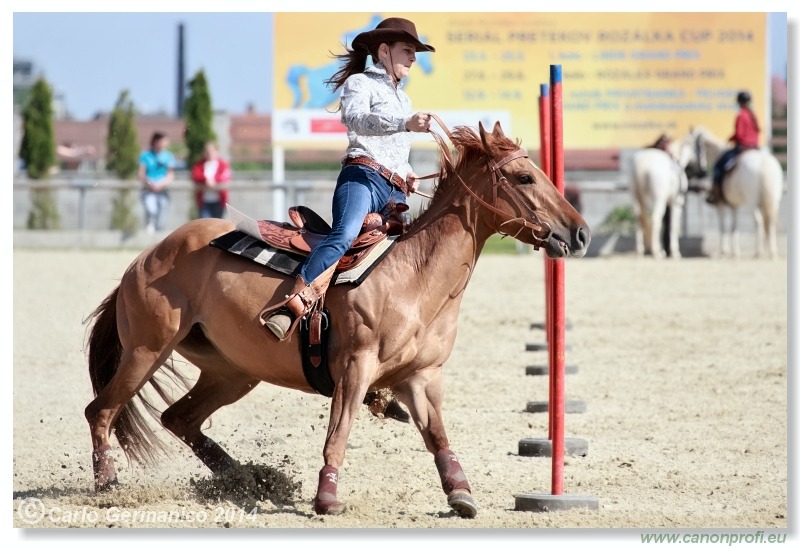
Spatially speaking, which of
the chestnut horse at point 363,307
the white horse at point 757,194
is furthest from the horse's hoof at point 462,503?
the white horse at point 757,194

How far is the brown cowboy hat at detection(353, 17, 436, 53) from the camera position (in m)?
5.61

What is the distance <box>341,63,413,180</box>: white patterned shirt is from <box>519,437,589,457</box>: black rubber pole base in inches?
81.2

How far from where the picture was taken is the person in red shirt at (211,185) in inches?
789

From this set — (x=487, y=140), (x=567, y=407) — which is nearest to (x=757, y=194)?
(x=567, y=407)

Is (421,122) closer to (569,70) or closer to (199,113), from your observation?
(569,70)

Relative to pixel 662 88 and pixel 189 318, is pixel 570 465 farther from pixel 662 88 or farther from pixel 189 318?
pixel 662 88

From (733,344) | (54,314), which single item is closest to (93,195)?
(54,314)

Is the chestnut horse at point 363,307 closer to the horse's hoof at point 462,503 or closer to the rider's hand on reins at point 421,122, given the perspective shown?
the horse's hoof at point 462,503

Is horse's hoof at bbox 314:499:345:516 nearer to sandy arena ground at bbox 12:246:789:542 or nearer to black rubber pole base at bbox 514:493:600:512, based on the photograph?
sandy arena ground at bbox 12:246:789:542

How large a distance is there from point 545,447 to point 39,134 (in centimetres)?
2147

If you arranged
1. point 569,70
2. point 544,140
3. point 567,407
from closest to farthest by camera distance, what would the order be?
point 544,140 → point 567,407 → point 569,70

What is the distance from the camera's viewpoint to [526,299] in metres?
14.7

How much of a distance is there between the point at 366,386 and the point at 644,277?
12.0 metres

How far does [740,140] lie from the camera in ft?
65.7
